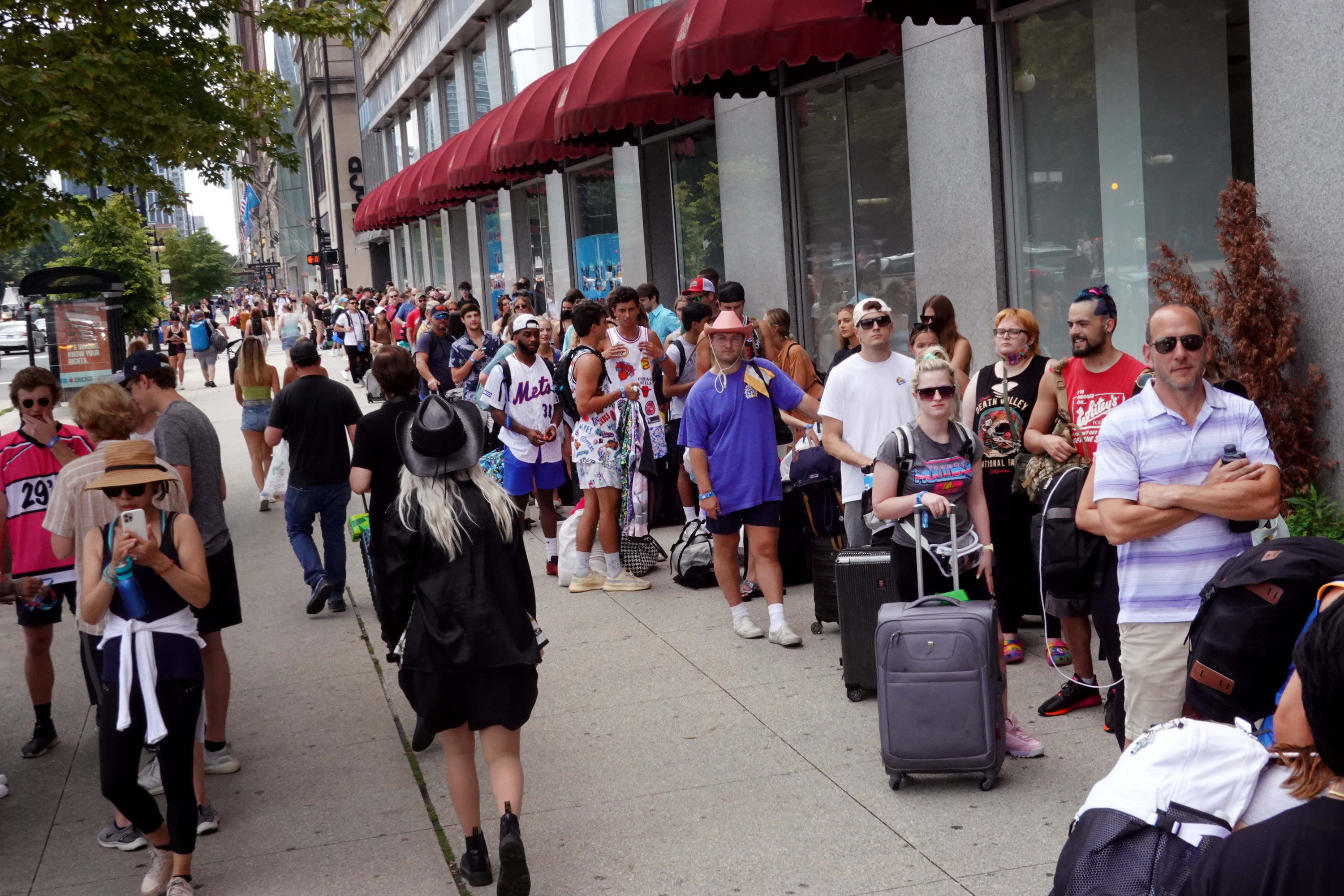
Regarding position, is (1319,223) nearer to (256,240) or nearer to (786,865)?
(786,865)

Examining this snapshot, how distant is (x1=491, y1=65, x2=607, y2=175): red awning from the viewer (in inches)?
661

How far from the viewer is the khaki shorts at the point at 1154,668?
4344 millimetres

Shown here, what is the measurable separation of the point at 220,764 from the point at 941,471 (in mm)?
3703

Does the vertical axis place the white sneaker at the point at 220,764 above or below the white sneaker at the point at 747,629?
below

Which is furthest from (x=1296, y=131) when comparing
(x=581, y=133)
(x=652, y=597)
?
(x=581, y=133)

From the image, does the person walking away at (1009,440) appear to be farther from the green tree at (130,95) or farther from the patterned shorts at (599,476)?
the green tree at (130,95)

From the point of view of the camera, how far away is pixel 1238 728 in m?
2.50

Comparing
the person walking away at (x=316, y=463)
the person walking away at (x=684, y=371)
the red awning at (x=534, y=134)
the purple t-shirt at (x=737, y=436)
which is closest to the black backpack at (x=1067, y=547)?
the purple t-shirt at (x=737, y=436)

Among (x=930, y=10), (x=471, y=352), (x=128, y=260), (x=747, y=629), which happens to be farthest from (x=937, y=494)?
(x=128, y=260)

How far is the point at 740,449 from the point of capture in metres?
7.60

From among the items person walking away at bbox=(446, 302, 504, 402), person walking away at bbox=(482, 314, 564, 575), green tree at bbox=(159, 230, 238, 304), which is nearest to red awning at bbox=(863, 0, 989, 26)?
A: person walking away at bbox=(482, 314, 564, 575)

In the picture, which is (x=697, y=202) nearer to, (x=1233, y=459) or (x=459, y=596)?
(x=459, y=596)

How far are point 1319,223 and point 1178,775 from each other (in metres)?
5.74

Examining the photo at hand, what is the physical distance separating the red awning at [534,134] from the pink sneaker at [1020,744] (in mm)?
11732
